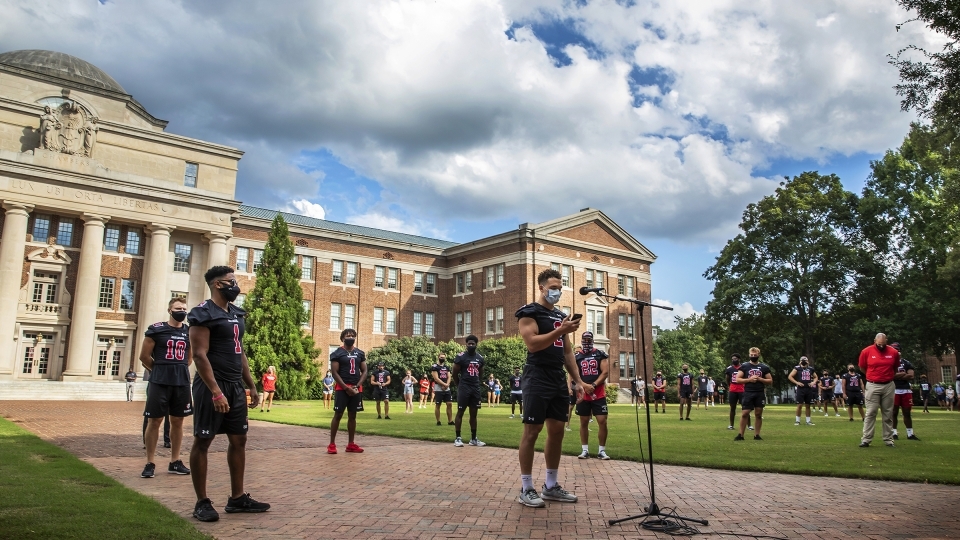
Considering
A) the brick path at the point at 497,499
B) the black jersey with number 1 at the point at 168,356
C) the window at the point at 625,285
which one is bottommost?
the brick path at the point at 497,499

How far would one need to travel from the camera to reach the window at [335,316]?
180 feet

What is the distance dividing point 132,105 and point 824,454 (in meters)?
50.5

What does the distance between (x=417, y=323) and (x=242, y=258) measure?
1604 cm

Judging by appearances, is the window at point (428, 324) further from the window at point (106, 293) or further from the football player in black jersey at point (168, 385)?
the football player in black jersey at point (168, 385)

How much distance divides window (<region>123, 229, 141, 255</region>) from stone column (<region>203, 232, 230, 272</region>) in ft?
13.9

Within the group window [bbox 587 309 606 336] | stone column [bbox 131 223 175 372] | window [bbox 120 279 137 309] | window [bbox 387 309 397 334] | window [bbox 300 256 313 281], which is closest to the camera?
stone column [bbox 131 223 175 372]

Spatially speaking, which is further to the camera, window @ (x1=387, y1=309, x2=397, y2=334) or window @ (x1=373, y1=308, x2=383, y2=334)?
window @ (x1=387, y1=309, x2=397, y2=334)

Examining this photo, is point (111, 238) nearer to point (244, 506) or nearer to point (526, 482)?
point (244, 506)

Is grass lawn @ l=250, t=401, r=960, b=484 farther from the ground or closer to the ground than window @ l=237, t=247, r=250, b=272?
closer to the ground

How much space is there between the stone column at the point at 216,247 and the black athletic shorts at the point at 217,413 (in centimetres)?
4304

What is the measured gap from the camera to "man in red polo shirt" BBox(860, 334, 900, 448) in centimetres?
1249

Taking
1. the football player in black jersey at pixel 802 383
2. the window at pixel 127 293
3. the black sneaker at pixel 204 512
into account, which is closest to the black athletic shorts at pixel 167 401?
the black sneaker at pixel 204 512

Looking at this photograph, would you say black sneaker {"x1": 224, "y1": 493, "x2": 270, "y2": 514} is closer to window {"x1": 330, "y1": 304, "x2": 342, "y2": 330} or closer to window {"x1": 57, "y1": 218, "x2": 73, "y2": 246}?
window {"x1": 57, "y1": 218, "x2": 73, "y2": 246}

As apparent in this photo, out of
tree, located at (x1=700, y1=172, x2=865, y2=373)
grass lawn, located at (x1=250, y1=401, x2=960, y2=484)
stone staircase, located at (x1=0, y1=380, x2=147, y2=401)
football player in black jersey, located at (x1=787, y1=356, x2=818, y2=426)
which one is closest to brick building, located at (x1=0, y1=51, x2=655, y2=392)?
stone staircase, located at (x1=0, y1=380, x2=147, y2=401)
